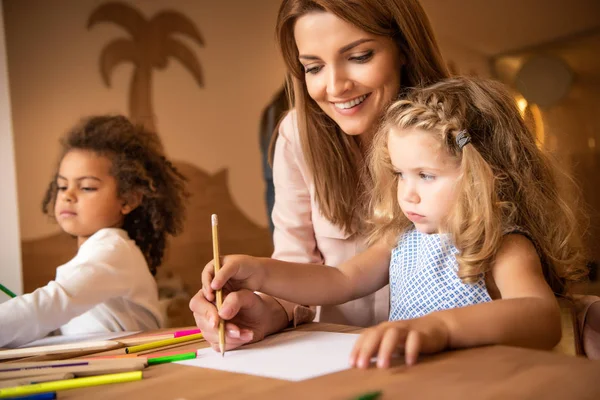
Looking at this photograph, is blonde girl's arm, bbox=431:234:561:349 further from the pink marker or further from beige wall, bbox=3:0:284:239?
beige wall, bbox=3:0:284:239

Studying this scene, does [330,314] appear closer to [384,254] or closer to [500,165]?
[384,254]

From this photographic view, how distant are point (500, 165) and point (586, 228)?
0.84ft

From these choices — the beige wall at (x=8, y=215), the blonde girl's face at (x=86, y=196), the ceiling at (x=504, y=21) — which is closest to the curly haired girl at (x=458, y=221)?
the blonde girl's face at (x=86, y=196)

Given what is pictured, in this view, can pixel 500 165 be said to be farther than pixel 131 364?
Yes

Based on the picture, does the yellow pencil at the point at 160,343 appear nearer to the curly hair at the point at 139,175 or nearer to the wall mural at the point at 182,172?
the curly hair at the point at 139,175

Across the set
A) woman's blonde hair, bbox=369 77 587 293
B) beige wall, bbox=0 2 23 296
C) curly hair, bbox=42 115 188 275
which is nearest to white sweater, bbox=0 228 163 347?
curly hair, bbox=42 115 188 275

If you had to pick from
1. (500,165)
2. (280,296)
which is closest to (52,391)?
(280,296)

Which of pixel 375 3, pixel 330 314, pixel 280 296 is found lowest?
pixel 330 314

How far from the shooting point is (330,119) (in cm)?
143

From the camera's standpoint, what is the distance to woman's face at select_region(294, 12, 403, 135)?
124 centimetres

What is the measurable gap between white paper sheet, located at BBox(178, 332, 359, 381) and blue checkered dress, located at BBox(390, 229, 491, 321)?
20cm

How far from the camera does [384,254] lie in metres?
1.24

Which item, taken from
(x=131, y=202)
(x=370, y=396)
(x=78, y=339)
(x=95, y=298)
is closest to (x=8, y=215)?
(x=131, y=202)

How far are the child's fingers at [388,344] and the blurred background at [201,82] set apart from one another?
240cm
